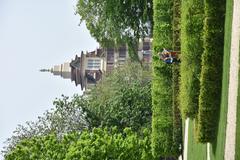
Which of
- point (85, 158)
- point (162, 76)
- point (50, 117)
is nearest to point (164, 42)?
point (162, 76)

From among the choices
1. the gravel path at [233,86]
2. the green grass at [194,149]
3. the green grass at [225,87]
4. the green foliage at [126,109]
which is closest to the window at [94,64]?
the green foliage at [126,109]

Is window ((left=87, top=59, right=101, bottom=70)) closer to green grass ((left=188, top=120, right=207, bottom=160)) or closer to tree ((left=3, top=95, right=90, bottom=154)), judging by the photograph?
tree ((left=3, top=95, right=90, bottom=154))

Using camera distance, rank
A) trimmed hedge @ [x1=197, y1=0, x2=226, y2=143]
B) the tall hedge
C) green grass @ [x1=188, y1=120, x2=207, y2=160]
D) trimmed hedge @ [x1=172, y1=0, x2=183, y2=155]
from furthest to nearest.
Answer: the tall hedge, trimmed hedge @ [x1=172, y1=0, x2=183, y2=155], green grass @ [x1=188, y1=120, x2=207, y2=160], trimmed hedge @ [x1=197, y1=0, x2=226, y2=143]

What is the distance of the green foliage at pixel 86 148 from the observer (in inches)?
1200

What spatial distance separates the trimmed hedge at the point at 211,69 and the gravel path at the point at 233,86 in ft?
4.12

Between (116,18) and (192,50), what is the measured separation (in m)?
24.7

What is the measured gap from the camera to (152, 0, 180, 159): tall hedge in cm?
3234

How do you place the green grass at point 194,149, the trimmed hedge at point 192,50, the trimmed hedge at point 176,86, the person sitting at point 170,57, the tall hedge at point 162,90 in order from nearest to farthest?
the trimmed hedge at point 192,50 < the green grass at point 194,149 < the person sitting at point 170,57 < the trimmed hedge at point 176,86 < the tall hedge at point 162,90

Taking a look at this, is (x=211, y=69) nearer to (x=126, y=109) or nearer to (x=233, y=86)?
(x=233, y=86)

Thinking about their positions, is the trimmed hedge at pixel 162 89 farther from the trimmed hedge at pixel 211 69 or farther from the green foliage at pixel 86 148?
the trimmed hedge at pixel 211 69

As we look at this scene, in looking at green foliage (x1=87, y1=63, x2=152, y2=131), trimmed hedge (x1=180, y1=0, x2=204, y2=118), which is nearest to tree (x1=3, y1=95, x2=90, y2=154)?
green foliage (x1=87, y1=63, x2=152, y2=131)

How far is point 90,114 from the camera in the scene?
4662 cm

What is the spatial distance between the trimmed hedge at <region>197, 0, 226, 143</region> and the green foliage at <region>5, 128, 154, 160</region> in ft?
39.9

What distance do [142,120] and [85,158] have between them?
1696 centimetres
